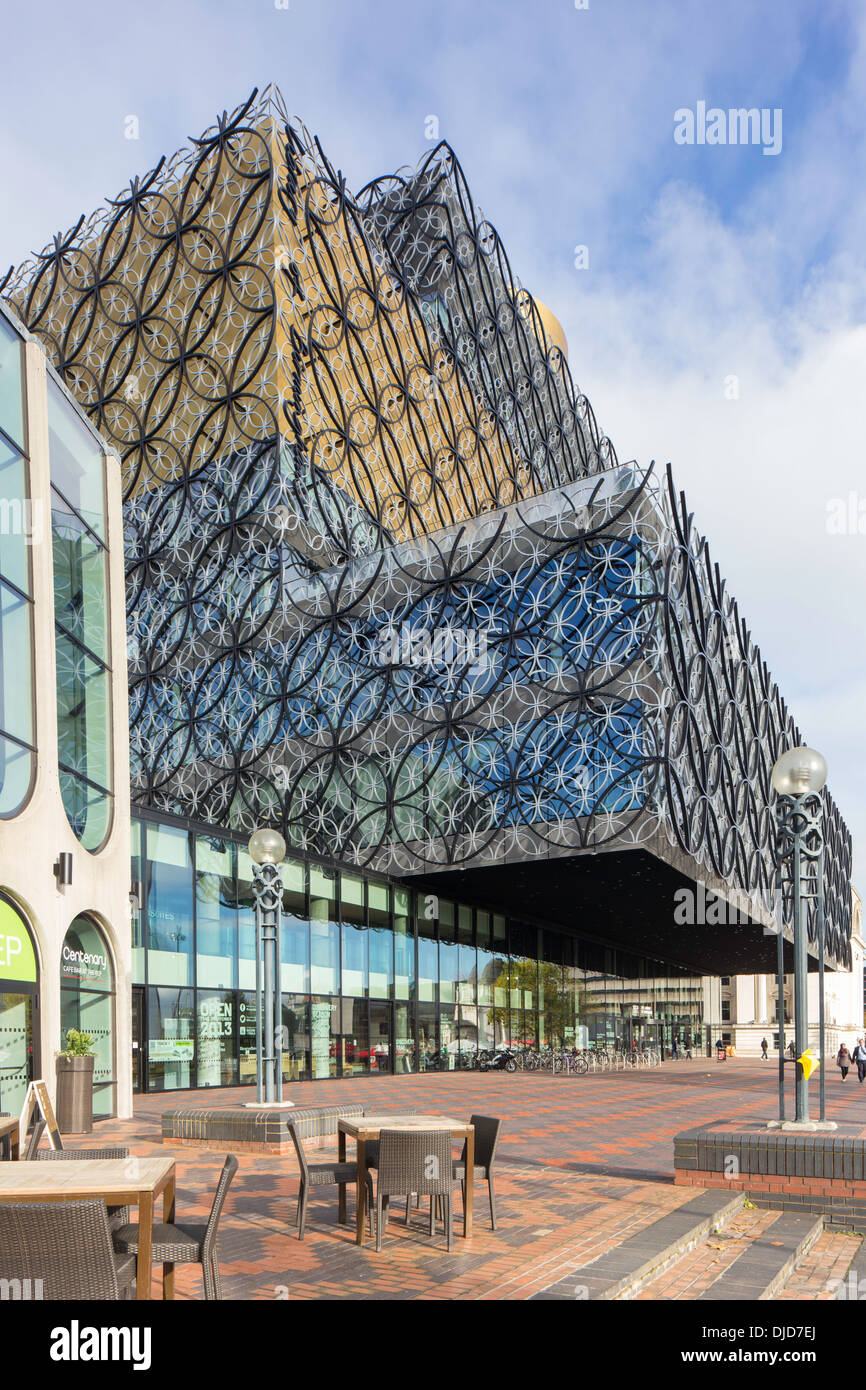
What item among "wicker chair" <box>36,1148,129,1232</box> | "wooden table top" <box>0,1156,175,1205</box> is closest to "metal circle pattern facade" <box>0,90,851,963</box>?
"wicker chair" <box>36,1148,129,1232</box>

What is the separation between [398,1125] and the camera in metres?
9.37

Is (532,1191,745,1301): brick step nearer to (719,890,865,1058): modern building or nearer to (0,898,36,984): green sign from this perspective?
(0,898,36,984): green sign

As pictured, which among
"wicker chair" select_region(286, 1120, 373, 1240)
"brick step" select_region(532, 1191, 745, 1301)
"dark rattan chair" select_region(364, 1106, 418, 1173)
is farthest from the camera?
"dark rattan chair" select_region(364, 1106, 418, 1173)

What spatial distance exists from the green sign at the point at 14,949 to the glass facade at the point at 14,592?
5.02ft

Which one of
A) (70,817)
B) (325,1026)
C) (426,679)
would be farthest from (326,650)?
(70,817)

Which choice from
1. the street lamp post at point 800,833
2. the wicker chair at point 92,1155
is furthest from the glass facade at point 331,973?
the wicker chair at point 92,1155

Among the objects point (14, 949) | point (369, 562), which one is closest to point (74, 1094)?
point (14, 949)

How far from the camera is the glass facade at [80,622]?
1994 centimetres

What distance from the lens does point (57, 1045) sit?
1794 centimetres

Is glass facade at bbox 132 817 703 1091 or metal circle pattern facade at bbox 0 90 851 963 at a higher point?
metal circle pattern facade at bbox 0 90 851 963

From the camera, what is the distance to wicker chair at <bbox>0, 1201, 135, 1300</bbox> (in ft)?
16.2

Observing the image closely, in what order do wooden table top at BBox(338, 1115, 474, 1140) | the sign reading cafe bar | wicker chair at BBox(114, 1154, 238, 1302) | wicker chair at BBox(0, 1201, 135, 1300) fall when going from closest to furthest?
wicker chair at BBox(0, 1201, 135, 1300)
wicker chair at BBox(114, 1154, 238, 1302)
wooden table top at BBox(338, 1115, 474, 1140)
the sign reading cafe bar

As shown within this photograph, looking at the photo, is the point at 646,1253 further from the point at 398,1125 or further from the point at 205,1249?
the point at 205,1249

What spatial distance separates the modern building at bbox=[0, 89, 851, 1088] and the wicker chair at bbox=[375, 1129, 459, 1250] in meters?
15.2
